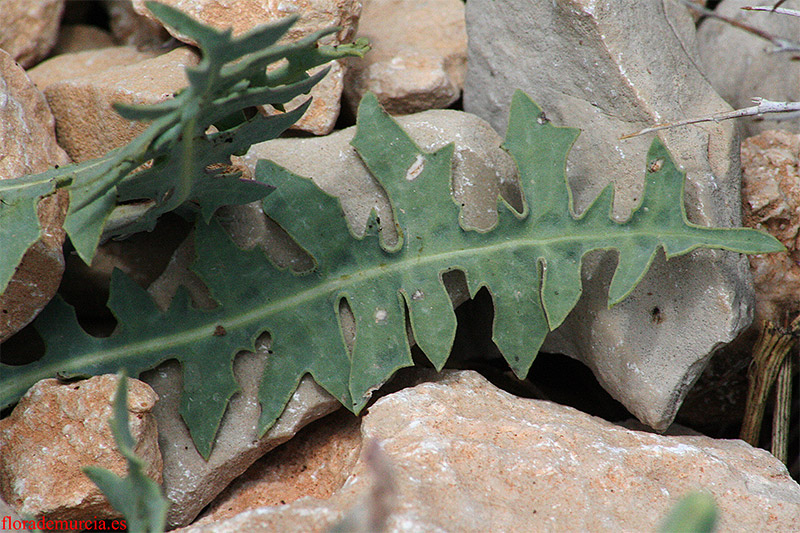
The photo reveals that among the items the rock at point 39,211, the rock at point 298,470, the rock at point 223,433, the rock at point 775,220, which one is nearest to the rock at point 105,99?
the rock at point 39,211

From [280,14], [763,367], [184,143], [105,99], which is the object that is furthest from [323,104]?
[763,367]

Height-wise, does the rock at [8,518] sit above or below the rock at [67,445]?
above

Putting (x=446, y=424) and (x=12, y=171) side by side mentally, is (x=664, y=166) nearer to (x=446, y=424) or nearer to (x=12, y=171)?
(x=446, y=424)

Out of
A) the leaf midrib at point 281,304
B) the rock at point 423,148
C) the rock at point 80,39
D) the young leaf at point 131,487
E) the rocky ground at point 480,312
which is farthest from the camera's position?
the rock at point 80,39

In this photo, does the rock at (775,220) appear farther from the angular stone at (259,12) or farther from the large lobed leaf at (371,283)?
the angular stone at (259,12)

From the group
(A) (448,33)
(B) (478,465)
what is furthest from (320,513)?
(A) (448,33)

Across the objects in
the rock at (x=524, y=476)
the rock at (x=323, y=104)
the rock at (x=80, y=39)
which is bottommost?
the rock at (x=524, y=476)

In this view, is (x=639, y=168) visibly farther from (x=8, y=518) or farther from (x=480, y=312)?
(x=8, y=518)
